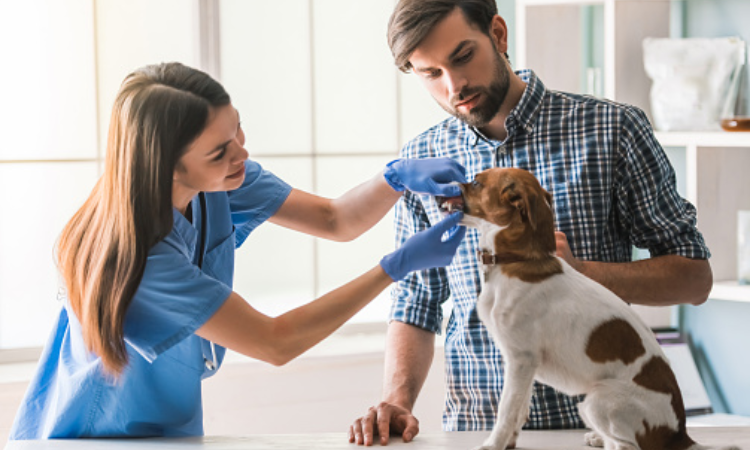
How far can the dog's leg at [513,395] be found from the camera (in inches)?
52.4

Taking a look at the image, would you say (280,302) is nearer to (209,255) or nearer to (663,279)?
(209,255)

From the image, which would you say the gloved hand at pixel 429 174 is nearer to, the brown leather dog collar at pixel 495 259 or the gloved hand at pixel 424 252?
the gloved hand at pixel 424 252

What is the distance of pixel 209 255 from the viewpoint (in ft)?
5.82

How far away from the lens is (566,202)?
1.64 meters

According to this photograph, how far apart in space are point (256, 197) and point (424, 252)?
0.48 m

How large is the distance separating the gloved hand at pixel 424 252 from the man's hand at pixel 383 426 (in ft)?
0.76

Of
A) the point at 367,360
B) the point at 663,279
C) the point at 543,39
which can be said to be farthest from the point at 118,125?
the point at 367,360

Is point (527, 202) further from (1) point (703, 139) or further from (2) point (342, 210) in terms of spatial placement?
(1) point (703, 139)

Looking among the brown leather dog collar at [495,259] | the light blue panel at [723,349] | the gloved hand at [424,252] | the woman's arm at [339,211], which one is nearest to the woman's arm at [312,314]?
the gloved hand at [424,252]

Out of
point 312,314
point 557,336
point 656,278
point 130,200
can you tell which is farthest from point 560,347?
point 130,200

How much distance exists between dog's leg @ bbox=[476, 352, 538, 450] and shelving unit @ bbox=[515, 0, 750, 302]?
4.59ft

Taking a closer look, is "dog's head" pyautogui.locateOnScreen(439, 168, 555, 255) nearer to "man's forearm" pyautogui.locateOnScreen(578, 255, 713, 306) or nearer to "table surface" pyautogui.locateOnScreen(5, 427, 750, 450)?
"man's forearm" pyautogui.locateOnScreen(578, 255, 713, 306)

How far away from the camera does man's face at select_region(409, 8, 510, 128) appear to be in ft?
5.32

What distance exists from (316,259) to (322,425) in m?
0.60
